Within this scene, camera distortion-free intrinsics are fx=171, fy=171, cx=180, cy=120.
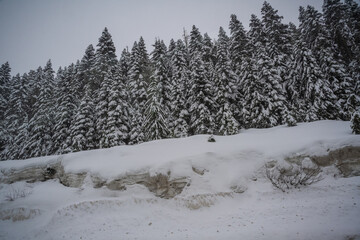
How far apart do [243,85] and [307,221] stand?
738 inches

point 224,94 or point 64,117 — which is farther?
point 64,117

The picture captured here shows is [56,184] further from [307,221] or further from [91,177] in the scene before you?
[307,221]

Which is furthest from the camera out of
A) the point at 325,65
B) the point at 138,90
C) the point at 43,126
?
the point at 138,90

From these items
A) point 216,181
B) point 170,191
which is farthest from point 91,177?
point 216,181

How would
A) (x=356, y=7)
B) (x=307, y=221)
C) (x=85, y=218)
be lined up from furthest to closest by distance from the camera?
1. (x=356, y=7)
2. (x=85, y=218)
3. (x=307, y=221)

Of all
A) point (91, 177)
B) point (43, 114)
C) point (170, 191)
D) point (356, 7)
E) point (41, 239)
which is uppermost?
point (356, 7)

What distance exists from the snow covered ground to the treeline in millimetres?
8650

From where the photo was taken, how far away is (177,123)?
2259cm

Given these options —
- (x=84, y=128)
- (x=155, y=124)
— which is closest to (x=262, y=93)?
(x=155, y=124)

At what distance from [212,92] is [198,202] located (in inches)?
678

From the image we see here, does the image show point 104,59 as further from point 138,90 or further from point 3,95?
point 3,95

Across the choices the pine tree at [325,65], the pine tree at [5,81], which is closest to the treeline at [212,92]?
the pine tree at [325,65]

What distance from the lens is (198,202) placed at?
28.5 feet

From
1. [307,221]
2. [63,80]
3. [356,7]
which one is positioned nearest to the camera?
[307,221]
